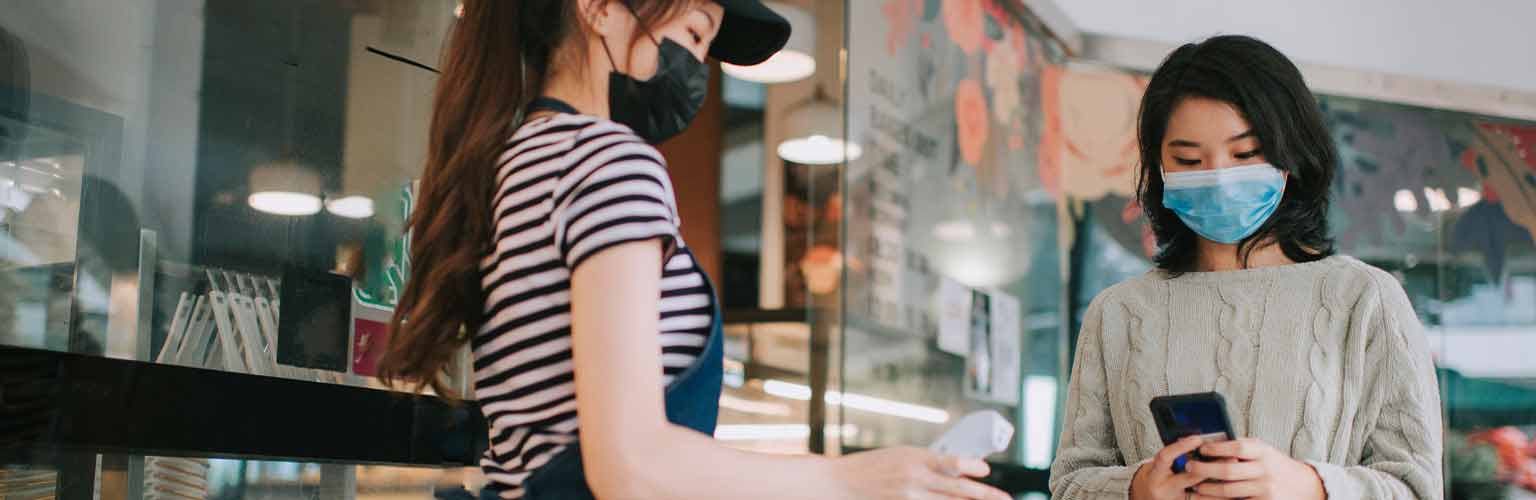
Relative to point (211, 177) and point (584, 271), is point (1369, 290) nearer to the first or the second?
point (584, 271)

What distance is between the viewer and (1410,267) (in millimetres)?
5500

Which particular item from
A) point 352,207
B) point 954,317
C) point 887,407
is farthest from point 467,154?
point 954,317

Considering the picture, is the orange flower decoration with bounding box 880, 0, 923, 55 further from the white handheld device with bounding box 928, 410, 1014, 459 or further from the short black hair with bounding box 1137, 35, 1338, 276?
the white handheld device with bounding box 928, 410, 1014, 459

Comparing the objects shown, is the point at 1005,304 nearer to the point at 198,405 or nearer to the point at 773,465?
the point at 198,405

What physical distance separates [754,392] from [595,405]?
181 inches

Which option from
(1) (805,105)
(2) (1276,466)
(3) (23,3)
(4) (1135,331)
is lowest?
(2) (1276,466)

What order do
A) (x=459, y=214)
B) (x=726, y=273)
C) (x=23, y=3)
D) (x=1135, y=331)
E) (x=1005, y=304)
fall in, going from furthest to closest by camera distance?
1. (x=726, y=273)
2. (x=1005, y=304)
3. (x=23, y=3)
4. (x=1135, y=331)
5. (x=459, y=214)

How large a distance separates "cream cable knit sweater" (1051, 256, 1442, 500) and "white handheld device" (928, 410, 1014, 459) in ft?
2.34

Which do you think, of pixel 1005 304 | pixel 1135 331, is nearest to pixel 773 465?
pixel 1135 331

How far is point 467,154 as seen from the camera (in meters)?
1.18

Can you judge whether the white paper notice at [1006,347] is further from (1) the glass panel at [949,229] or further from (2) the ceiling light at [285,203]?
(2) the ceiling light at [285,203]

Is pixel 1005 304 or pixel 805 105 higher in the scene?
pixel 805 105

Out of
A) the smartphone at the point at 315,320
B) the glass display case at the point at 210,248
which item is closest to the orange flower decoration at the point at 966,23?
the glass display case at the point at 210,248

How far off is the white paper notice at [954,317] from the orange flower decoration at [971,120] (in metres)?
0.44
